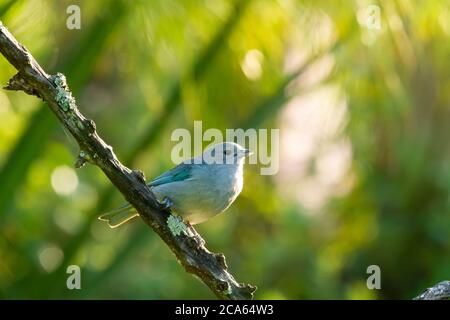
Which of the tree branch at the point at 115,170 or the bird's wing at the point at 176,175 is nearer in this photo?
the tree branch at the point at 115,170

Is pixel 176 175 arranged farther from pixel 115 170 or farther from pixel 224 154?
pixel 115 170

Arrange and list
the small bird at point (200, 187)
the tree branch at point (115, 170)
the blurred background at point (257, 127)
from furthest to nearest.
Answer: the blurred background at point (257, 127), the small bird at point (200, 187), the tree branch at point (115, 170)

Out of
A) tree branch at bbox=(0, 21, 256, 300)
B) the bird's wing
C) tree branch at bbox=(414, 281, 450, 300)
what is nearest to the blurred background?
the bird's wing

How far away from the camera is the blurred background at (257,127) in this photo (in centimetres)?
741

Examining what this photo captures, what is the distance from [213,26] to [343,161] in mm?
2608

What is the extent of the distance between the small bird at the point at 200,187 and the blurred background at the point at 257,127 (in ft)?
5.54

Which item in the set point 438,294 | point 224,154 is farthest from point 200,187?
point 438,294

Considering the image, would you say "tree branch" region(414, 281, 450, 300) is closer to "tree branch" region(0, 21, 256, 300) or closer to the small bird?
"tree branch" region(0, 21, 256, 300)

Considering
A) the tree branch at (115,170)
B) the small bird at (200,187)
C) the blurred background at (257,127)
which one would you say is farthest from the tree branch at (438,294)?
the blurred background at (257,127)

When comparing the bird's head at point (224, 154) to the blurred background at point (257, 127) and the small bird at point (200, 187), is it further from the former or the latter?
the blurred background at point (257, 127)

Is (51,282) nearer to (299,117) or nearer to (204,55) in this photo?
(204,55)

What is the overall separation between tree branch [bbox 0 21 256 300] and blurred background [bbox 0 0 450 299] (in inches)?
77.3

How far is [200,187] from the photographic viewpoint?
493 centimetres
